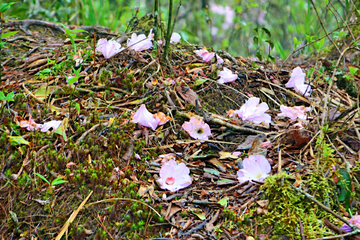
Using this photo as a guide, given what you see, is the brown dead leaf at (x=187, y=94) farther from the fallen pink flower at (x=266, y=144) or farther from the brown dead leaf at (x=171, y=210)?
the brown dead leaf at (x=171, y=210)

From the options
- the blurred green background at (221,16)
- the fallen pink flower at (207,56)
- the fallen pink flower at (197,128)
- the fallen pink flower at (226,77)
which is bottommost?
the blurred green background at (221,16)

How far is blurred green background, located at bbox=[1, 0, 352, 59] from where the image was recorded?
4.19 meters

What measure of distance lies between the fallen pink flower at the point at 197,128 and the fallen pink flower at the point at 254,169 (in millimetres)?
348

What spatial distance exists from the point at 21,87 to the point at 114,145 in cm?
91

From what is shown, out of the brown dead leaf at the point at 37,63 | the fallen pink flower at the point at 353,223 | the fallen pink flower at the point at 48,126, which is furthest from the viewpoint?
the brown dead leaf at the point at 37,63

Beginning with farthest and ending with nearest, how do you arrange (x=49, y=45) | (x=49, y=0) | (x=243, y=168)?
(x=49, y=0), (x=49, y=45), (x=243, y=168)

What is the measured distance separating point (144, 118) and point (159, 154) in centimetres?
25

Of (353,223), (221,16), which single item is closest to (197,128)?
(353,223)

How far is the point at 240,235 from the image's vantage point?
54.9 inches

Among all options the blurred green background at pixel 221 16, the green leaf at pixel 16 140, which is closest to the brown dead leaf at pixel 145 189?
the green leaf at pixel 16 140

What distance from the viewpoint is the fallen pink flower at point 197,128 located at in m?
1.89

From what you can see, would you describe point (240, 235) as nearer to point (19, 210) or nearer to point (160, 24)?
point (19, 210)

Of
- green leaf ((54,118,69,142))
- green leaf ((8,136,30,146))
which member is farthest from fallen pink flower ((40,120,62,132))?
green leaf ((8,136,30,146))

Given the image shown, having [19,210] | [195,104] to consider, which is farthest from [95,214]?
[195,104]
